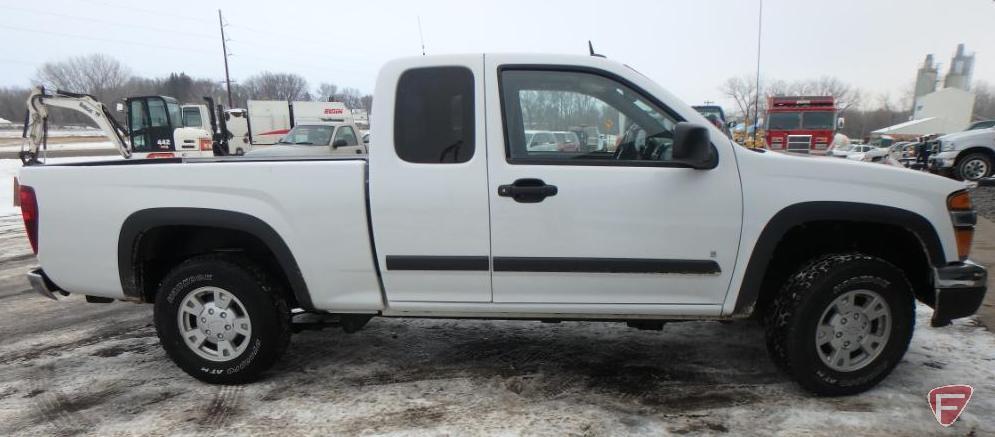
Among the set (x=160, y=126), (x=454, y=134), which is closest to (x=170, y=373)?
(x=454, y=134)

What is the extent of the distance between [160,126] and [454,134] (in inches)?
726

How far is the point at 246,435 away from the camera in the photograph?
2.87 metres

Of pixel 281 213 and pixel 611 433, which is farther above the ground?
pixel 281 213

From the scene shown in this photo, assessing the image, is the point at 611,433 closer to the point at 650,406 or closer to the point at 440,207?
the point at 650,406

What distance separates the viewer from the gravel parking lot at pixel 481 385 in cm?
294

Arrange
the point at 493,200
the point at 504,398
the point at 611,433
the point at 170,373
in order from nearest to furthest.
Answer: the point at 611,433
the point at 493,200
the point at 504,398
the point at 170,373

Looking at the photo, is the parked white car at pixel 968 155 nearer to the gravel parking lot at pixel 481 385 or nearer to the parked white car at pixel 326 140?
the gravel parking lot at pixel 481 385

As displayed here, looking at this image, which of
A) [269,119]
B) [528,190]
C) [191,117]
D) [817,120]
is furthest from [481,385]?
[191,117]

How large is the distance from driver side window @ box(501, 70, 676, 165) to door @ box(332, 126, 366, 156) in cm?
1100

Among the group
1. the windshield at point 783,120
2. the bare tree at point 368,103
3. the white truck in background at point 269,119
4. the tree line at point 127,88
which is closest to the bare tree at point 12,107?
the tree line at point 127,88

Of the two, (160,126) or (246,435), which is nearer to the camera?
(246,435)

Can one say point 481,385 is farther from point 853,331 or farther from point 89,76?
point 89,76

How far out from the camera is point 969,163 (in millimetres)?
12914

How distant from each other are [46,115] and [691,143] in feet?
47.1
